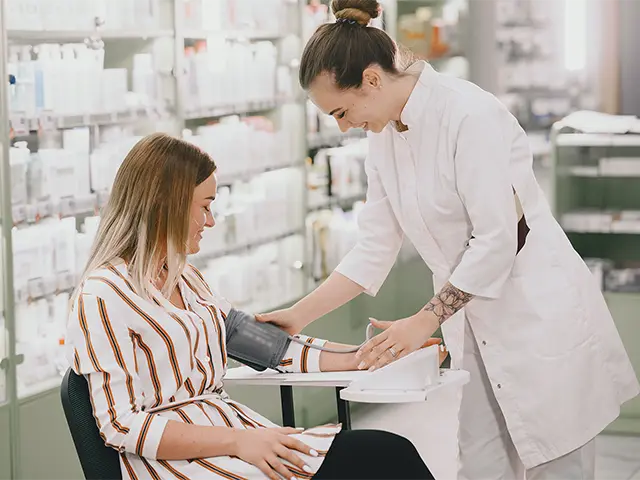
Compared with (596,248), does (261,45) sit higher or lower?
higher

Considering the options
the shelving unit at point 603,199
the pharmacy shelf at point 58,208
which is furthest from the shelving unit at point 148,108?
the shelving unit at point 603,199

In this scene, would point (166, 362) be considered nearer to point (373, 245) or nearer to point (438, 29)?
point (373, 245)

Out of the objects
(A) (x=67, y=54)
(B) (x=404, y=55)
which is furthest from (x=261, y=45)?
(B) (x=404, y=55)

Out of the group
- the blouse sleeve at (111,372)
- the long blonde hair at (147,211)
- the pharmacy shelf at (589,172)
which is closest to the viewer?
the blouse sleeve at (111,372)

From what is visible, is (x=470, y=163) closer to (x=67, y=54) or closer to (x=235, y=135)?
(x=67, y=54)

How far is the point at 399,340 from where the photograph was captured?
2230 millimetres

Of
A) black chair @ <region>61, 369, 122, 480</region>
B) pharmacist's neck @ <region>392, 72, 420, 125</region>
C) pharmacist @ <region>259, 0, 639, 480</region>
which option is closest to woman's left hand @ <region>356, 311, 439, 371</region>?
pharmacist @ <region>259, 0, 639, 480</region>

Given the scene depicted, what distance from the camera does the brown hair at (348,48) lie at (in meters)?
2.22

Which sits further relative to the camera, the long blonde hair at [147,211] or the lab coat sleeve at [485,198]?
the lab coat sleeve at [485,198]

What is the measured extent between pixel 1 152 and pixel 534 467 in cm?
169

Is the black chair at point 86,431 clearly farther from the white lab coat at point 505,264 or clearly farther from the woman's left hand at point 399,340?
the white lab coat at point 505,264

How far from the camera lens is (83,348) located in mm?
1892

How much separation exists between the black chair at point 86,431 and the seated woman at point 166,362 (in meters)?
0.02

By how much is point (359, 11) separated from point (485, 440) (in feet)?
3.38
